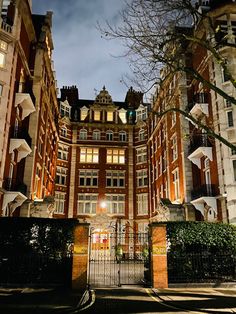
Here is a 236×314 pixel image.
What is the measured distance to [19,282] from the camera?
14727 mm

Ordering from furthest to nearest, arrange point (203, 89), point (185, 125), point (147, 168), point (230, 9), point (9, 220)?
1. point (147, 168)
2. point (185, 125)
3. point (203, 89)
4. point (230, 9)
5. point (9, 220)

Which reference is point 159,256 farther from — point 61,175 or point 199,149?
point 61,175

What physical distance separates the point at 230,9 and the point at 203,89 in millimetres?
6589

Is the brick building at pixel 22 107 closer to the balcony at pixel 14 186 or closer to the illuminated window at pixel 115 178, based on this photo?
the balcony at pixel 14 186

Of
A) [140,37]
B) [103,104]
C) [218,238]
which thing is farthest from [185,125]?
[103,104]

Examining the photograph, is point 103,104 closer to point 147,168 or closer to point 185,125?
point 147,168

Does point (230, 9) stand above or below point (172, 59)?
above

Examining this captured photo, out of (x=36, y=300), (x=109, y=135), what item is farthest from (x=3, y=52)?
(x=109, y=135)

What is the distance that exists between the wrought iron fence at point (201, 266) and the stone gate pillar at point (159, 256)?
0.92m

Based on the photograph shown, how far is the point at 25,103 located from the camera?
25250mm

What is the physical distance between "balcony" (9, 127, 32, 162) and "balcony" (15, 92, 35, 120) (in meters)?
1.61

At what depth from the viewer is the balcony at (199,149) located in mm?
23281

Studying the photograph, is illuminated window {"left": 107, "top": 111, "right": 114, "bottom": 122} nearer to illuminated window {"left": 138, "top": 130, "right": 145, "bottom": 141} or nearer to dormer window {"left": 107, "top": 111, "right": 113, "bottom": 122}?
dormer window {"left": 107, "top": 111, "right": 113, "bottom": 122}

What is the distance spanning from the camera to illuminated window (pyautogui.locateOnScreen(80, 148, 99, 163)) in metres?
44.1
